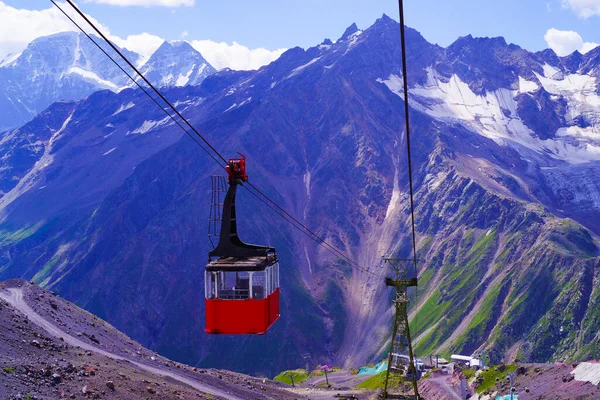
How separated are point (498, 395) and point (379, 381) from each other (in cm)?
5615

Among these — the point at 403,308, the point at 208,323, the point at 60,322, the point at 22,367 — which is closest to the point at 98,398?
the point at 22,367

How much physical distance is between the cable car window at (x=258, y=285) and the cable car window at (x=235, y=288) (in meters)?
0.37

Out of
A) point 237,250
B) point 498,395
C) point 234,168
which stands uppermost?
point 234,168

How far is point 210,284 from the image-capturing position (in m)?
34.6

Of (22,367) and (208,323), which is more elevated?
(208,323)

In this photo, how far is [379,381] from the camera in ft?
514

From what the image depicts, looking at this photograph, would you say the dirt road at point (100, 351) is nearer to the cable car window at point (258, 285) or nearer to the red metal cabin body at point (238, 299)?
the red metal cabin body at point (238, 299)

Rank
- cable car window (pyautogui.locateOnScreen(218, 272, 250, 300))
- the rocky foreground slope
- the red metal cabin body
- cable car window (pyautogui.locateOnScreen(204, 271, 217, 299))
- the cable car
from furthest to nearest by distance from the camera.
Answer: the rocky foreground slope < cable car window (pyautogui.locateOnScreen(218, 272, 250, 300)) < cable car window (pyautogui.locateOnScreen(204, 271, 217, 299)) < the red metal cabin body < the cable car

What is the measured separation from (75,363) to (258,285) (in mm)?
31386

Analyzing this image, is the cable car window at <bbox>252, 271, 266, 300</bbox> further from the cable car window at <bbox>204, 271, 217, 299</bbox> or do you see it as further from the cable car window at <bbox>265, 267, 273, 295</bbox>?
the cable car window at <bbox>204, 271, 217, 299</bbox>

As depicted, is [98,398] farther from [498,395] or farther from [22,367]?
[498,395]

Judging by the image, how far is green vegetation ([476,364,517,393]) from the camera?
369 feet

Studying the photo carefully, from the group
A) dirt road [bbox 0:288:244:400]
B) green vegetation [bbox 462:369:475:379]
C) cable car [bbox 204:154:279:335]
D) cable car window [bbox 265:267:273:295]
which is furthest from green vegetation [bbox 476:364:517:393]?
cable car [bbox 204:154:279:335]

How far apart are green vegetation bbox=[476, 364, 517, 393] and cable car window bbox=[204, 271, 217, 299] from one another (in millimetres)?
87636
